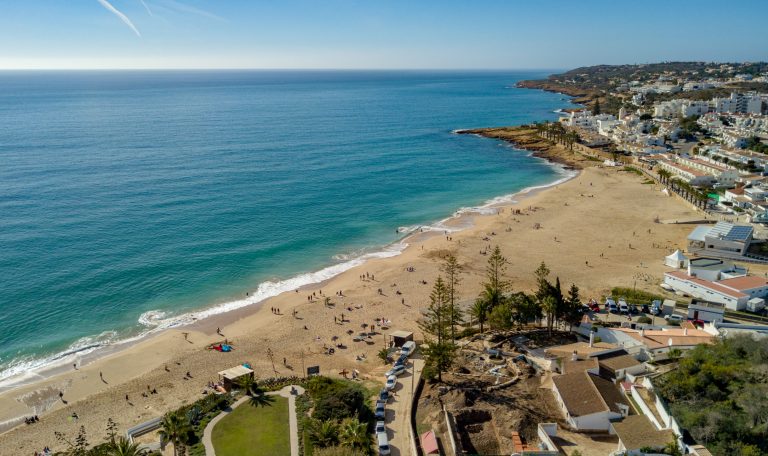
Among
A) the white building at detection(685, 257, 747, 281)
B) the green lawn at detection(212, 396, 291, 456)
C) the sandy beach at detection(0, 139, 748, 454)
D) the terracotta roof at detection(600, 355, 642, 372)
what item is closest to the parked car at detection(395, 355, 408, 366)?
the sandy beach at detection(0, 139, 748, 454)

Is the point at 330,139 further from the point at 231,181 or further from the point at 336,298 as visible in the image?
the point at 336,298

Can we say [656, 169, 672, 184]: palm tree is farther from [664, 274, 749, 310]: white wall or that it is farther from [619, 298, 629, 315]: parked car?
[619, 298, 629, 315]: parked car

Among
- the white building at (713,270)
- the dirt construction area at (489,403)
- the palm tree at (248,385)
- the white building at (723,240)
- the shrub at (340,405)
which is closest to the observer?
the dirt construction area at (489,403)

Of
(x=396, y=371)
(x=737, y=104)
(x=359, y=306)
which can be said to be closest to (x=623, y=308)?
(x=396, y=371)

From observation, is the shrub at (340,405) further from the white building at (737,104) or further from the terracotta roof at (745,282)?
the white building at (737,104)

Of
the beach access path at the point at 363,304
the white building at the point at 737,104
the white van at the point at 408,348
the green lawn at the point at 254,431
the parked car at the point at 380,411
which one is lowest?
the beach access path at the point at 363,304

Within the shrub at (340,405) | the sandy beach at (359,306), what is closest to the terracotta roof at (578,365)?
the sandy beach at (359,306)

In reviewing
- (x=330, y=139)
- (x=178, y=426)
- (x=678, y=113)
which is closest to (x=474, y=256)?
(x=178, y=426)

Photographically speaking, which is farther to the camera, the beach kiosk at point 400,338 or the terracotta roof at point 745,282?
the terracotta roof at point 745,282
